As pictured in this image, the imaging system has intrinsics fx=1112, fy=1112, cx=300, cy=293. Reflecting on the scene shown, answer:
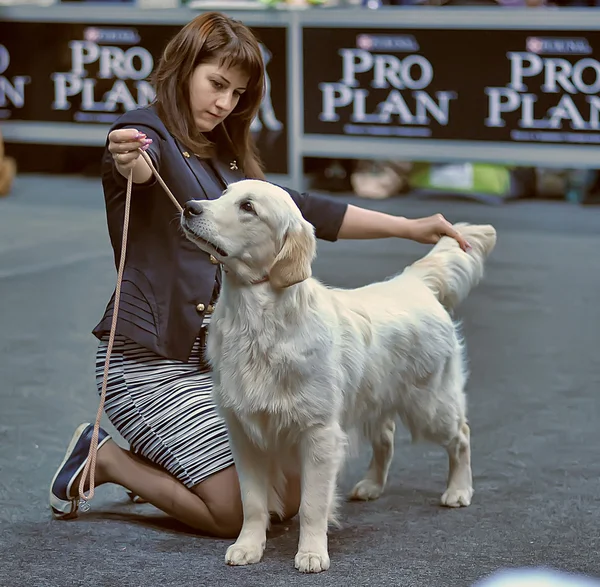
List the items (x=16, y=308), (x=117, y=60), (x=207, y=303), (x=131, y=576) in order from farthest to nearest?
(x=117, y=60), (x=16, y=308), (x=207, y=303), (x=131, y=576)

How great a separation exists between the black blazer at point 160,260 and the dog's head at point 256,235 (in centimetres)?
38

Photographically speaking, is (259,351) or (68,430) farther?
(68,430)

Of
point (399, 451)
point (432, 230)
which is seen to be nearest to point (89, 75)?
point (399, 451)

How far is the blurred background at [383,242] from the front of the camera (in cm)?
245

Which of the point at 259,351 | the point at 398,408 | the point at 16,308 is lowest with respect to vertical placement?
the point at 16,308

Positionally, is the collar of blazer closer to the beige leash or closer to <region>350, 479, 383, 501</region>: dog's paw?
the beige leash

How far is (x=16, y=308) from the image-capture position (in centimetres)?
474

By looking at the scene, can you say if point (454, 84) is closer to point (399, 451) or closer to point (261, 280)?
point (399, 451)

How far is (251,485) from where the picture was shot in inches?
95.3

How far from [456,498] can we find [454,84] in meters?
4.42

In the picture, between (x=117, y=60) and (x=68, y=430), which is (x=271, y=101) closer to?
(x=117, y=60)

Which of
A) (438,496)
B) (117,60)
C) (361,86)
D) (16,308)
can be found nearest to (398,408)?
(438,496)

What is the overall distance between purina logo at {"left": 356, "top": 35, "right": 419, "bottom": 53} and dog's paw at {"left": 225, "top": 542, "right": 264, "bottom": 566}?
4955mm

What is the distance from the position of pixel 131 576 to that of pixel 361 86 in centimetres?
508
